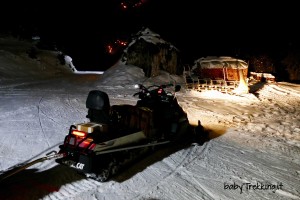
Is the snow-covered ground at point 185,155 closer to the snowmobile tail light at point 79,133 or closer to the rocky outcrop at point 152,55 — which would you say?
the snowmobile tail light at point 79,133

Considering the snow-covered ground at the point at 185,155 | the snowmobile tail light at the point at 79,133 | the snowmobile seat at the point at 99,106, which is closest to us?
the snow-covered ground at the point at 185,155

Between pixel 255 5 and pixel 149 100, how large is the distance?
21.6 meters

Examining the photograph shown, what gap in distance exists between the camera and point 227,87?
15086 mm

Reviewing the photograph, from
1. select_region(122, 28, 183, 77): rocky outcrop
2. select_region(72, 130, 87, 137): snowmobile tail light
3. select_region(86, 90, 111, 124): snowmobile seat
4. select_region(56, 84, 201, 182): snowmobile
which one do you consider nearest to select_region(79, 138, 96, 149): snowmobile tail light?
select_region(56, 84, 201, 182): snowmobile

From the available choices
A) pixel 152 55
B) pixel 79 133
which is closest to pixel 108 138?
pixel 79 133

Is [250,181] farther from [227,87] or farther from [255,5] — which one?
[255,5]

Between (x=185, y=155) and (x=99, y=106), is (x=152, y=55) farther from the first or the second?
(x=99, y=106)

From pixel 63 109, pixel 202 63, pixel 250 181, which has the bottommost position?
pixel 250 181

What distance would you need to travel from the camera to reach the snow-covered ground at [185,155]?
4.70 meters

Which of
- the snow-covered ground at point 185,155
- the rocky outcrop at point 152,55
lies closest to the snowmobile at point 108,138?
the snow-covered ground at point 185,155

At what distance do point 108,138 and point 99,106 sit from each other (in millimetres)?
549

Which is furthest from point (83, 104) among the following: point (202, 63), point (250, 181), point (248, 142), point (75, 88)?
point (202, 63)

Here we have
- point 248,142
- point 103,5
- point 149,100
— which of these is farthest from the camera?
point 103,5

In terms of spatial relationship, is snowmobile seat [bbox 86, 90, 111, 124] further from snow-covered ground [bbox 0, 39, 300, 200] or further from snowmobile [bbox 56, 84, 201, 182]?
snow-covered ground [bbox 0, 39, 300, 200]
